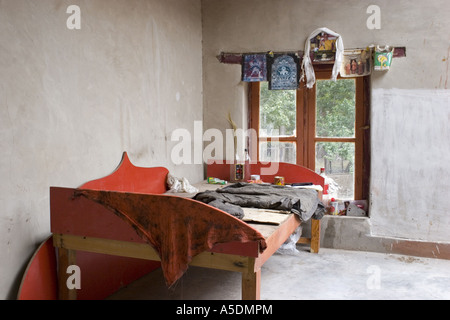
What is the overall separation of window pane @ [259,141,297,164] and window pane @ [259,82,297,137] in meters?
0.10

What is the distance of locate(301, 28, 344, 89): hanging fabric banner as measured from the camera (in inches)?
152

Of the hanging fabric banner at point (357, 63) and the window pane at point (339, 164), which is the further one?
the window pane at point (339, 164)

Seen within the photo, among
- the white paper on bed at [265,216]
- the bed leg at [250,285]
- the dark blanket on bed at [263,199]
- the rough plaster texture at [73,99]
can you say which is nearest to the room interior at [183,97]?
the rough plaster texture at [73,99]

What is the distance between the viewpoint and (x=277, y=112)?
14.0 feet

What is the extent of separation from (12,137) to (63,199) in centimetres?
42

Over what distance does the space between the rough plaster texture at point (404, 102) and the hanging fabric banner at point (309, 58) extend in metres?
0.06

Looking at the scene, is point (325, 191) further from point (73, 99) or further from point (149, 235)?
point (73, 99)

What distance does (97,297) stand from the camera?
105 inches

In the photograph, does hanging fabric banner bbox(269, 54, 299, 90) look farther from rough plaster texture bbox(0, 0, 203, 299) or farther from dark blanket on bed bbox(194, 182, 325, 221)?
dark blanket on bed bbox(194, 182, 325, 221)

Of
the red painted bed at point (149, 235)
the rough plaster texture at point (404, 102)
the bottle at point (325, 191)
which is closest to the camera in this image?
A: the red painted bed at point (149, 235)

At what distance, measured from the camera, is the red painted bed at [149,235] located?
1939mm

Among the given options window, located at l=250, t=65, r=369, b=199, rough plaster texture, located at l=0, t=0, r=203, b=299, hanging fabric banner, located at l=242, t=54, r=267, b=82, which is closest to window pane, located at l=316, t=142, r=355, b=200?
window, located at l=250, t=65, r=369, b=199

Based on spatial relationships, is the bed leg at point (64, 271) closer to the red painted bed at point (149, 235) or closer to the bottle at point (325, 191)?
the red painted bed at point (149, 235)

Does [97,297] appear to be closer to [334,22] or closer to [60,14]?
[60,14]
